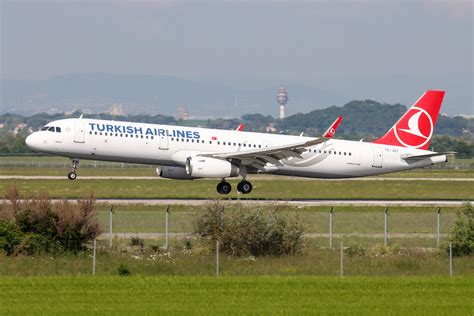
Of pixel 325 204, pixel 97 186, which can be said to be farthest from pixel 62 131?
pixel 325 204

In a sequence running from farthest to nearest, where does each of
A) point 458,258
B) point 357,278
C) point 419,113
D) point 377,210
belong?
point 419,113, point 377,210, point 458,258, point 357,278

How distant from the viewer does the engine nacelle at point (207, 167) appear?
47250 mm

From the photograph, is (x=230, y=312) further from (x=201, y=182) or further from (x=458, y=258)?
(x=201, y=182)

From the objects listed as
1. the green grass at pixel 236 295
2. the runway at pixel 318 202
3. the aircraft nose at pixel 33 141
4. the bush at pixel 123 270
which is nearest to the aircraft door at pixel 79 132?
the aircraft nose at pixel 33 141

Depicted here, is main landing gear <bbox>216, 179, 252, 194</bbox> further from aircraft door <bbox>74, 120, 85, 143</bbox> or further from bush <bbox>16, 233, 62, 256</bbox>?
bush <bbox>16, 233, 62, 256</bbox>

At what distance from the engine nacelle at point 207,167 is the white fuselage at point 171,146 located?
2.58 feet

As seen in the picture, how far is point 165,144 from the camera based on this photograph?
4816 centimetres

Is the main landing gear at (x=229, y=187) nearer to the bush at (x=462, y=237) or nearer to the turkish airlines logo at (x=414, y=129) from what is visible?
the turkish airlines logo at (x=414, y=129)

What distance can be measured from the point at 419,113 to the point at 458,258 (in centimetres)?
2588

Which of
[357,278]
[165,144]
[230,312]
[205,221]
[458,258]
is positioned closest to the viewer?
[230,312]

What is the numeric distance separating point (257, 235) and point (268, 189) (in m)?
25.5

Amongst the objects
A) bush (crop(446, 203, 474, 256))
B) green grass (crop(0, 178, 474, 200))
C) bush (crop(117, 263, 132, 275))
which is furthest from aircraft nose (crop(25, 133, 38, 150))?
bush (crop(446, 203, 474, 256))

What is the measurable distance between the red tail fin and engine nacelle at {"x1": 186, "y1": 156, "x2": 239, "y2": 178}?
9753 mm

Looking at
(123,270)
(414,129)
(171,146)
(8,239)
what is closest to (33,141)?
(171,146)
